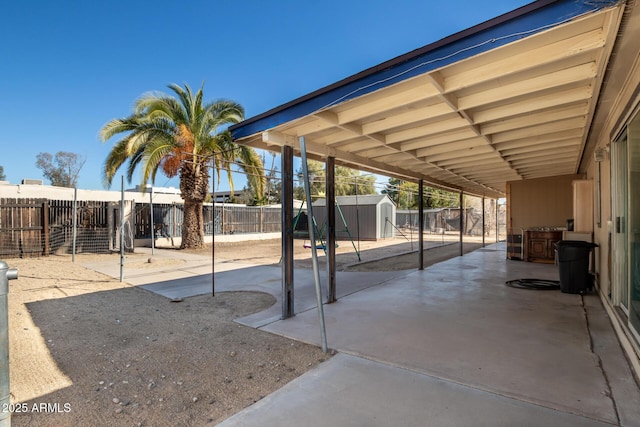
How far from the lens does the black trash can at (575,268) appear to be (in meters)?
4.91

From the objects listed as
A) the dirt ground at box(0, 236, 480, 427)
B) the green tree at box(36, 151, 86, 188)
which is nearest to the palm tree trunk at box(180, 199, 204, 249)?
the dirt ground at box(0, 236, 480, 427)

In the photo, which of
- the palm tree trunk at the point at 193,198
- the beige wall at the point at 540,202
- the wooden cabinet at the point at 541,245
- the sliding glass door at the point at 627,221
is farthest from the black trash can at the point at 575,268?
the palm tree trunk at the point at 193,198

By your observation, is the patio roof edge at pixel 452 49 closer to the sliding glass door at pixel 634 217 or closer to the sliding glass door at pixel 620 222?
the sliding glass door at pixel 634 217

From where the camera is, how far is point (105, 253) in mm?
11281

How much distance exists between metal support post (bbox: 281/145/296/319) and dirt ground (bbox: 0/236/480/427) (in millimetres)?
612

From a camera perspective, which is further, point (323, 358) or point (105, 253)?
point (105, 253)

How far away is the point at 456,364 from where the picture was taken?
259 cm

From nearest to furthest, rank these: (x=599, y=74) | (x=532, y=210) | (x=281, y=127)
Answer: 1. (x=599, y=74)
2. (x=281, y=127)
3. (x=532, y=210)

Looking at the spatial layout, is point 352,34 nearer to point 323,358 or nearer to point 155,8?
point 155,8

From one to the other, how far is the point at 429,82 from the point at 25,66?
617 inches

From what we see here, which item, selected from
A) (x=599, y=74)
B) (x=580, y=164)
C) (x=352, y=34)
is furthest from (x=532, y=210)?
(x=599, y=74)

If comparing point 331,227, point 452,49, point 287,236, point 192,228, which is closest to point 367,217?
point 192,228

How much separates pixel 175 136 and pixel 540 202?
1164 cm

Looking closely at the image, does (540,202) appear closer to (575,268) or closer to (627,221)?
(575,268)
